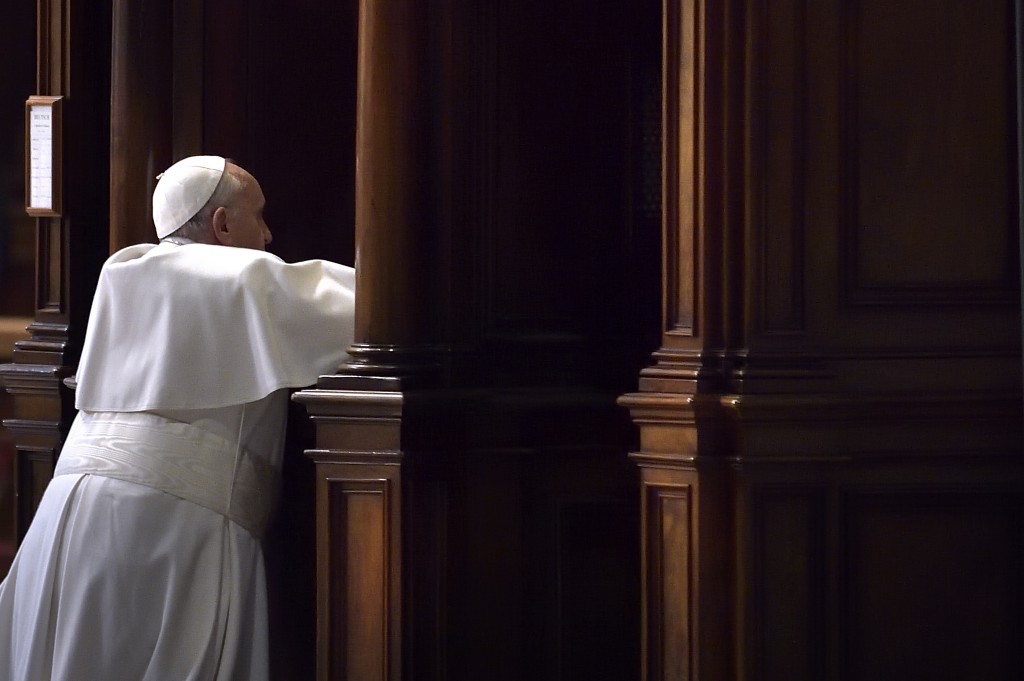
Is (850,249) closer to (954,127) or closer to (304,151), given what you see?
(954,127)

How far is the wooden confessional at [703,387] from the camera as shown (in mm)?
3576

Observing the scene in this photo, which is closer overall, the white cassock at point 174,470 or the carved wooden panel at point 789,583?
the carved wooden panel at point 789,583

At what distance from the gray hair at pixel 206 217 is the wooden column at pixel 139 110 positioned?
2.56 feet

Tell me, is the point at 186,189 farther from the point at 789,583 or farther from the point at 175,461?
the point at 789,583

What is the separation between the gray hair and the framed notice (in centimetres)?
130

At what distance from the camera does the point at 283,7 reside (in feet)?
16.7

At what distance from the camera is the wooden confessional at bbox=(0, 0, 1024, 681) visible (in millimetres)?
3576

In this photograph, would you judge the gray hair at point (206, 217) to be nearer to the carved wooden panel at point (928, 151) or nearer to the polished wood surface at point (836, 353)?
the polished wood surface at point (836, 353)

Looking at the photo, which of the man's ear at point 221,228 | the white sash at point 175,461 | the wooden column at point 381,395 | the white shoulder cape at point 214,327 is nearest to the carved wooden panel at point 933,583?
the wooden column at point 381,395

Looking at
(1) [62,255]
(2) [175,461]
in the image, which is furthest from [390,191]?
(1) [62,255]

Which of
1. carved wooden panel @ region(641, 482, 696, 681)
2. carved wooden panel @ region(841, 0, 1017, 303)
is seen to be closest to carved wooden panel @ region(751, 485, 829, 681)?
carved wooden panel @ region(641, 482, 696, 681)

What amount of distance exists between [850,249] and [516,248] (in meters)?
1.06

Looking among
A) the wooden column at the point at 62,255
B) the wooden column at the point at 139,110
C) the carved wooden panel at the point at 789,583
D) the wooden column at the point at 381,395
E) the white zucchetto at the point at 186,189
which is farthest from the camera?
the wooden column at the point at 62,255

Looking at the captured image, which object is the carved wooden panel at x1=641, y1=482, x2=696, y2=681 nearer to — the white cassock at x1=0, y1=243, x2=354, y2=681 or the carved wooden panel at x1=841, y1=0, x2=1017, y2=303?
the carved wooden panel at x1=841, y1=0, x2=1017, y2=303
